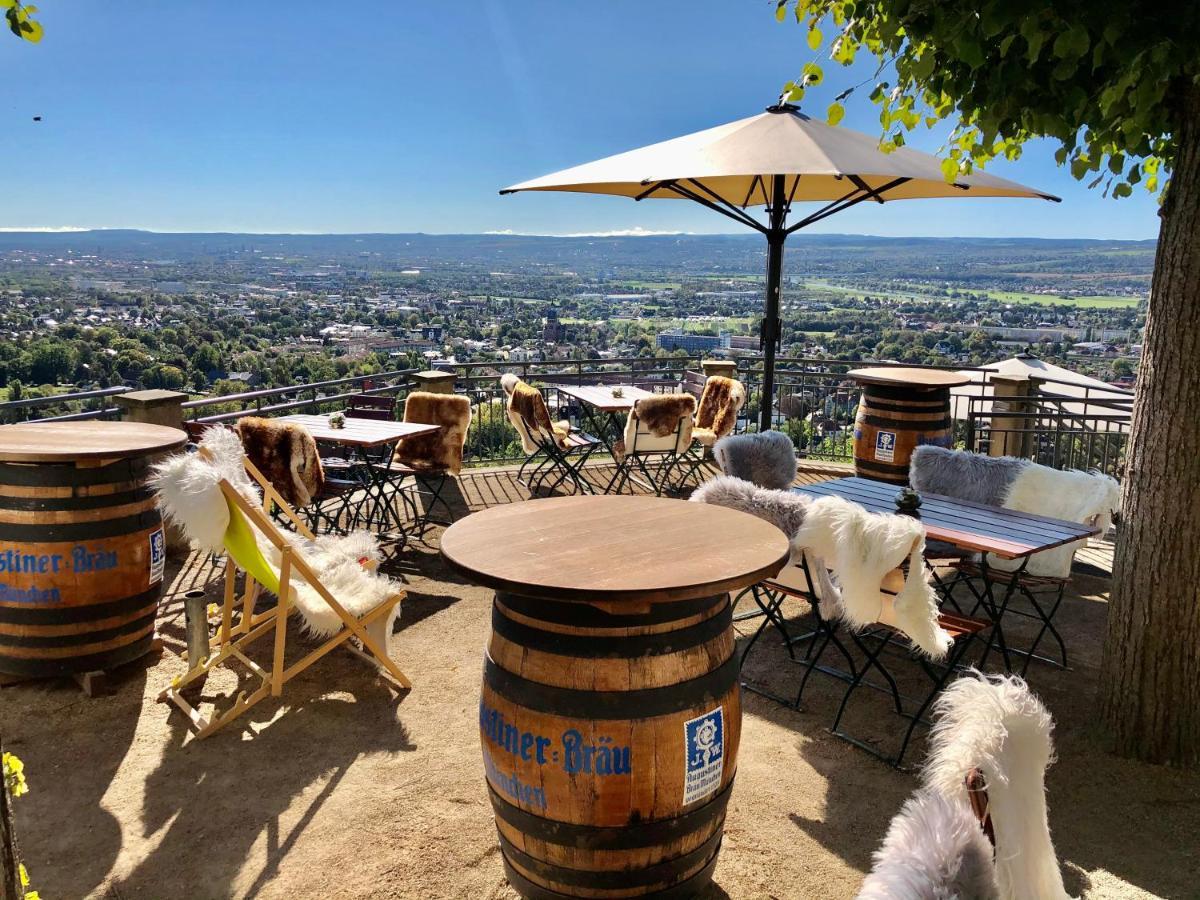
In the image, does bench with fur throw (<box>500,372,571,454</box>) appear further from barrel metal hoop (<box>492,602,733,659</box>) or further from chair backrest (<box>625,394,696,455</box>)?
barrel metal hoop (<box>492,602,733,659</box>)

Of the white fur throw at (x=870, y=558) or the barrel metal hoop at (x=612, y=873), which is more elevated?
the white fur throw at (x=870, y=558)

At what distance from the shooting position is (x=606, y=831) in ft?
6.64

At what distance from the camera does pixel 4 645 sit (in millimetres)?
3605

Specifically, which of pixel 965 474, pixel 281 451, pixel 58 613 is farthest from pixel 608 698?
pixel 281 451

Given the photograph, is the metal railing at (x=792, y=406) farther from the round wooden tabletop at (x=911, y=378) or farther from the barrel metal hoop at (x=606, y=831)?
the barrel metal hoop at (x=606, y=831)

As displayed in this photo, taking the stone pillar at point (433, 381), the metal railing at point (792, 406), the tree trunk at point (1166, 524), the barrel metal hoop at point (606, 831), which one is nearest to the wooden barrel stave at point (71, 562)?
the metal railing at point (792, 406)

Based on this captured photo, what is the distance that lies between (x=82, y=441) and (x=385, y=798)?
2130 mm

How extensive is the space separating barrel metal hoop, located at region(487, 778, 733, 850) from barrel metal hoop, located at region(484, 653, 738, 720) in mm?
283

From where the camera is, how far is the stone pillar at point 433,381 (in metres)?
7.57

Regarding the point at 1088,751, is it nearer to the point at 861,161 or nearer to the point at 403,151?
the point at 861,161

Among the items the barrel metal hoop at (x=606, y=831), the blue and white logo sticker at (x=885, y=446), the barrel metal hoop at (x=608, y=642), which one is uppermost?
the barrel metal hoop at (x=608, y=642)

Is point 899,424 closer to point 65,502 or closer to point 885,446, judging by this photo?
point 885,446

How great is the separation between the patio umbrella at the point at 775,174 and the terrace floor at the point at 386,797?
2.62m

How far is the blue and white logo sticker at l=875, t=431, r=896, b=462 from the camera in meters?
6.14
